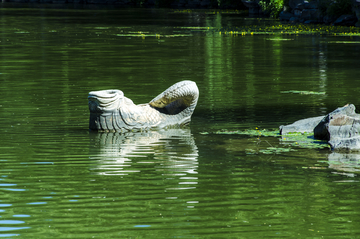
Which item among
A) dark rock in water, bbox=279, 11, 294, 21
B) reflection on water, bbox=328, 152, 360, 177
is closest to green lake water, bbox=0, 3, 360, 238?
reflection on water, bbox=328, 152, 360, 177

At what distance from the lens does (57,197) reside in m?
6.95

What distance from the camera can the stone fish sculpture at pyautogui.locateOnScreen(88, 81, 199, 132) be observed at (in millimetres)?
10523

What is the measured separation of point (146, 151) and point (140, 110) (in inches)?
74.4

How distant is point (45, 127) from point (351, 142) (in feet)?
17.5

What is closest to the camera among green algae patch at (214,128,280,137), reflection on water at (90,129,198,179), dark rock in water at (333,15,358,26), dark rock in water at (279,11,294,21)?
reflection on water at (90,129,198,179)

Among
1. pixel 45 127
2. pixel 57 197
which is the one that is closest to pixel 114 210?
pixel 57 197

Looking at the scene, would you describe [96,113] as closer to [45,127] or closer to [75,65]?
[45,127]

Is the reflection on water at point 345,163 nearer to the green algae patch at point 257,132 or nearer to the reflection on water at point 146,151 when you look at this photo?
the green algae patch at point 257,132

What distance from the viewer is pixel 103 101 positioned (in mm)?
10367

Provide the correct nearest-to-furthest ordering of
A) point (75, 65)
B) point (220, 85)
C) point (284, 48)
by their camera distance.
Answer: point (220, 85), point (75, 65), point (284, 48)

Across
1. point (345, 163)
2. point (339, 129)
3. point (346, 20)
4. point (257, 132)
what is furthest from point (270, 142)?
point (346, 20)

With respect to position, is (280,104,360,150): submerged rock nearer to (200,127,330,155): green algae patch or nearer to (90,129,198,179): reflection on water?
(200,127,330,155): green algae patch

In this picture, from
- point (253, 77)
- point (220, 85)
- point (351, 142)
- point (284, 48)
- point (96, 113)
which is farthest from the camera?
point (284, 48)

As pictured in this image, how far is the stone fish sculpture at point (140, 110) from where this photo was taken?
34.5 ft
